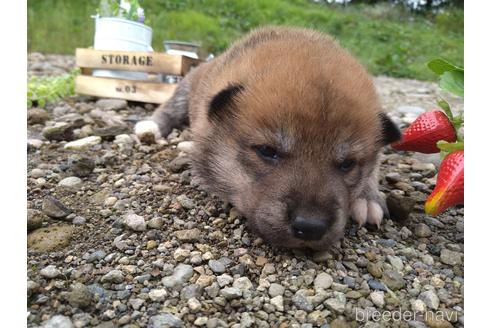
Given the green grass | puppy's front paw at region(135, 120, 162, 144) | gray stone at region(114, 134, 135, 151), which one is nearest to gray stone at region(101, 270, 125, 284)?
gray stone at region(114, 134, 135, 151)

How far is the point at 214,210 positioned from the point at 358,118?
922mm

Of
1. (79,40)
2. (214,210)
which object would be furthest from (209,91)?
(79,40)

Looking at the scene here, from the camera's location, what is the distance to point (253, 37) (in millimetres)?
3273

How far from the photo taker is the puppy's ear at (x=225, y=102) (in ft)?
7.96

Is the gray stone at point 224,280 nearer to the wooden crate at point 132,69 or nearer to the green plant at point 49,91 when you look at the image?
the wooden crate at point 132,69

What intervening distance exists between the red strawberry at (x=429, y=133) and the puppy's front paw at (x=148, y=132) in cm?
194

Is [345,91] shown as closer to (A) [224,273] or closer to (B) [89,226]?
(A) [224,273]

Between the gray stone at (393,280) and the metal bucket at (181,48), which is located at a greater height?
the metal bucket at (181,48)

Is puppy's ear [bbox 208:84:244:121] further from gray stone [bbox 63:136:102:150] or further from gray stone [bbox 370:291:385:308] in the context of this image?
gray stone [bbox 63:136:102:150]

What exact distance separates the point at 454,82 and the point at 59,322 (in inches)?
76.9

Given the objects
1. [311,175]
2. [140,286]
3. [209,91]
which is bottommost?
[140,286]

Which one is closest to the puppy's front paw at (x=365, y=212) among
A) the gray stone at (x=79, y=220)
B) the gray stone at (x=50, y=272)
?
the gray stone at (x=79, y=220)

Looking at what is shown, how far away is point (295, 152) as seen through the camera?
214 cm

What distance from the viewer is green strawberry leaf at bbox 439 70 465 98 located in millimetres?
2154
